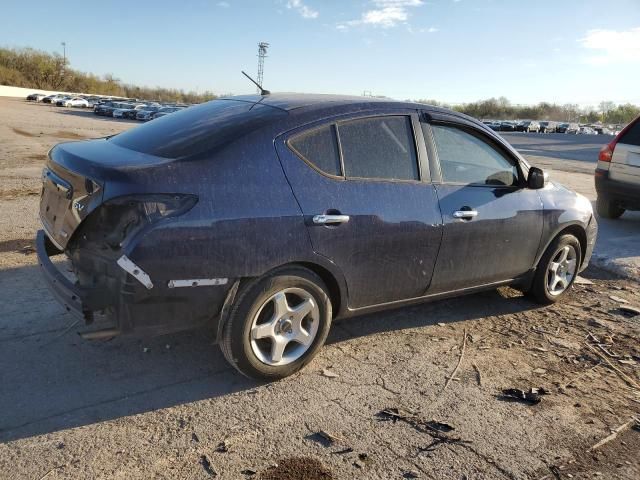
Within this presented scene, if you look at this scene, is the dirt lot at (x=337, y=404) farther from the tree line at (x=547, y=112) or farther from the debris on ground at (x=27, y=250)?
the tree line at (x=547, y=112)

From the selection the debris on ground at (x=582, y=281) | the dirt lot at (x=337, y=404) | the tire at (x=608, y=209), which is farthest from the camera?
the tire at (x=608, y=209)

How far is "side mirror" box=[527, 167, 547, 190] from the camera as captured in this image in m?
4.61

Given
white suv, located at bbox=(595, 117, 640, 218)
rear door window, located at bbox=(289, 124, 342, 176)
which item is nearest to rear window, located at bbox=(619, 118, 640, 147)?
white suv, located at bbox=(595, 117, 640, 218)

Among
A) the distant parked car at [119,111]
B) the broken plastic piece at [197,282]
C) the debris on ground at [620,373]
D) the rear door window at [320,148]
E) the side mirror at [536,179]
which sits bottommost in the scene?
the debris on ground at [620,373]

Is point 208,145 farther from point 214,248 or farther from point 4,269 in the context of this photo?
point 4,269

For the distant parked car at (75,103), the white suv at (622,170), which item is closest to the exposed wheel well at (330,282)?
the white suv at (622,170)

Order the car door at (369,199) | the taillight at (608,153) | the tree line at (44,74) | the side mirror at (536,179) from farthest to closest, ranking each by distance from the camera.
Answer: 1. the tree line at (44,74)
2. the taillight at (608,153)
3. the side mirror at (536,179)
4. the car door at (369,199)

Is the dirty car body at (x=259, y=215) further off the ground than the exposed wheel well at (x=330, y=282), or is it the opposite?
the dirty car body at (x=259, y=215)

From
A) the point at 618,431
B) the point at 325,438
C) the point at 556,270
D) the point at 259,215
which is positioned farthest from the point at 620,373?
the point at 259,215

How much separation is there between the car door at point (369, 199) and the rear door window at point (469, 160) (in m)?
0.22

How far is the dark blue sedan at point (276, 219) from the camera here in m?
2.94

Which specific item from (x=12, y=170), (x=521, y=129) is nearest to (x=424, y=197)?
(x=12, y=170)

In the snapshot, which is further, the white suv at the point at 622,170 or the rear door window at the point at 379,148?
the white suv at the point at 622,170

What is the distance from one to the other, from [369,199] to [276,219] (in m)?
0.73
